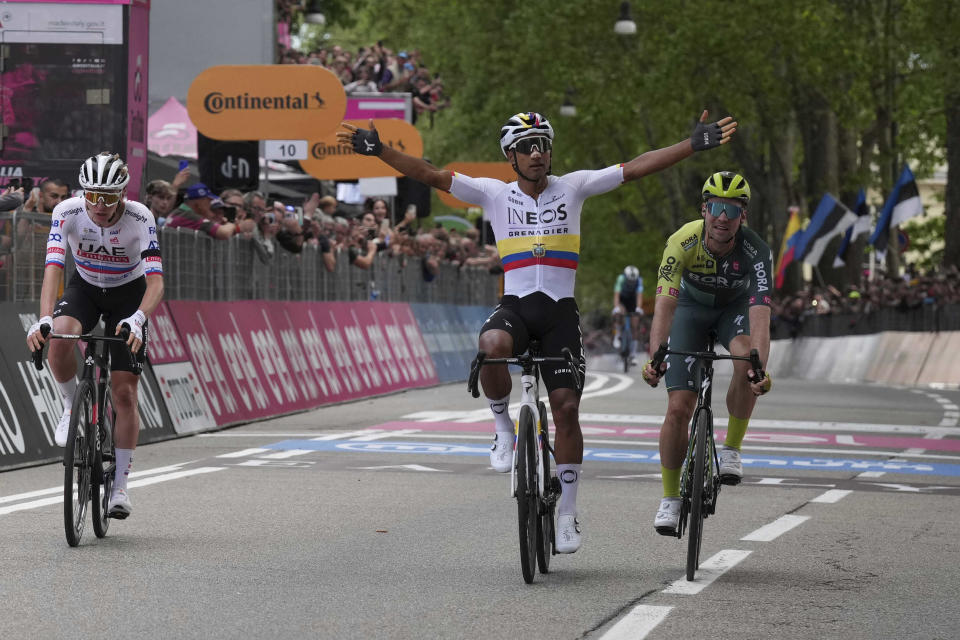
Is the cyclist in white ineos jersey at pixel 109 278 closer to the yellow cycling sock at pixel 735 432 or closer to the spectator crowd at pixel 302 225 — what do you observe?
the yellow cycling sock at pixel 735 432

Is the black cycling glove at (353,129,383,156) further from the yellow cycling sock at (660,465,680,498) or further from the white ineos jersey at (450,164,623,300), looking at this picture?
the yellow cycling sock at (660,465,680,498)

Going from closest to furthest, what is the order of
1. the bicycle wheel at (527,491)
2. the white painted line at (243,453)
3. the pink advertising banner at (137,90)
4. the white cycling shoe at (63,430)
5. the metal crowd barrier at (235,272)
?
the bicycle wheel at (527,491), the white cycling shoe at (63,430), the metal crowd barrier at (235,272), the white painted line at (243,453), the pink advertising banner at (137,90)

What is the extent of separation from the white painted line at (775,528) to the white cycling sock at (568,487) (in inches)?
67.6

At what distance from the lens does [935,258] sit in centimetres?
6925

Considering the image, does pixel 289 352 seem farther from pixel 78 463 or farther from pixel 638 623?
pixel 638 623

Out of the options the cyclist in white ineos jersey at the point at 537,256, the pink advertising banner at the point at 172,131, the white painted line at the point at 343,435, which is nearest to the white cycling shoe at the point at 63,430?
the cyclist in white ineos jersey at the point at 537,256

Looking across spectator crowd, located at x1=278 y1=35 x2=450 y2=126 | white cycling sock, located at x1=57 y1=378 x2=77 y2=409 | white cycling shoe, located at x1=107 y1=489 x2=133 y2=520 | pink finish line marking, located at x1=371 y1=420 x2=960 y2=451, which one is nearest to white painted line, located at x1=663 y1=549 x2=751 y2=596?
white cycling shoe, located at x1=107 y1=489 x2=133 y2=520

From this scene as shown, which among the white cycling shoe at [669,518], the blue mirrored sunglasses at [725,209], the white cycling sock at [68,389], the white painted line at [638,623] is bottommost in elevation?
the white painted line at [638,623]

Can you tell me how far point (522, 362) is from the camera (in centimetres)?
873

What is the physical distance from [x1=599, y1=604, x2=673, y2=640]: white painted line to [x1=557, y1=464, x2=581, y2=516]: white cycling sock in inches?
46.9

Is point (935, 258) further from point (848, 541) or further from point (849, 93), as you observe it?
point (848, 541)

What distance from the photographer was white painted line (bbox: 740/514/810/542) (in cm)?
1059

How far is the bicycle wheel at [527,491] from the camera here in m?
8.46

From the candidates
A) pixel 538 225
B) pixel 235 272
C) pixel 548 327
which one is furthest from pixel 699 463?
pixel 235 272
